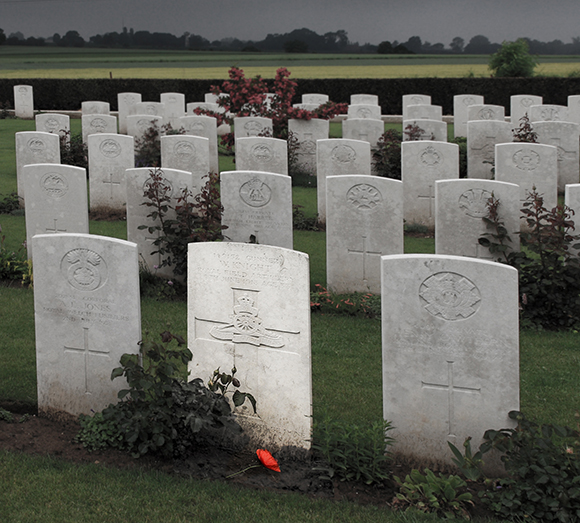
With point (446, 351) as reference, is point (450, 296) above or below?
above

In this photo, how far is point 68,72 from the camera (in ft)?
124

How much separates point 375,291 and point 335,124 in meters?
14.0

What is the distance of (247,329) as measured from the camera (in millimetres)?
4074

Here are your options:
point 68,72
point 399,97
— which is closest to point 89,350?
point 399,97

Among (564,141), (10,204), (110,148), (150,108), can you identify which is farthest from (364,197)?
(150,108)

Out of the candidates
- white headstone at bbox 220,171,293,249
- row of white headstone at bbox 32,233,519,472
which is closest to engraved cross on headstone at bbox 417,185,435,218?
white headstone at bbox 220,171,293,249

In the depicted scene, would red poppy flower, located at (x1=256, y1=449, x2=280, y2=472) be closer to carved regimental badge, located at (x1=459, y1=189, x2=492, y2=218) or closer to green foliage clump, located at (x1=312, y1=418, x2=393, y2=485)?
green foliage clump, located at (x1=312, y1=418, x2=393, y2=485)

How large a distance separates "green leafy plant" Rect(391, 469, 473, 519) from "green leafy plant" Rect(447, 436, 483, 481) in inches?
2.3

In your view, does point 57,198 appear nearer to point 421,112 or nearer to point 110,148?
point 110,148

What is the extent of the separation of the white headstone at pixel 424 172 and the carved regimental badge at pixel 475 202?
2.77m

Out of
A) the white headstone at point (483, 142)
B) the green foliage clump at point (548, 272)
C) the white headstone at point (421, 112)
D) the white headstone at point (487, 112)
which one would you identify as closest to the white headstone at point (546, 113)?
the white headstone at point (487, 112)

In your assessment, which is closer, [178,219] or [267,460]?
[267,460]

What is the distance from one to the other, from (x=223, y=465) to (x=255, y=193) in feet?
11.2

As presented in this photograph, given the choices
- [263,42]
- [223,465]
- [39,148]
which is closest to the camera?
[223,465]
